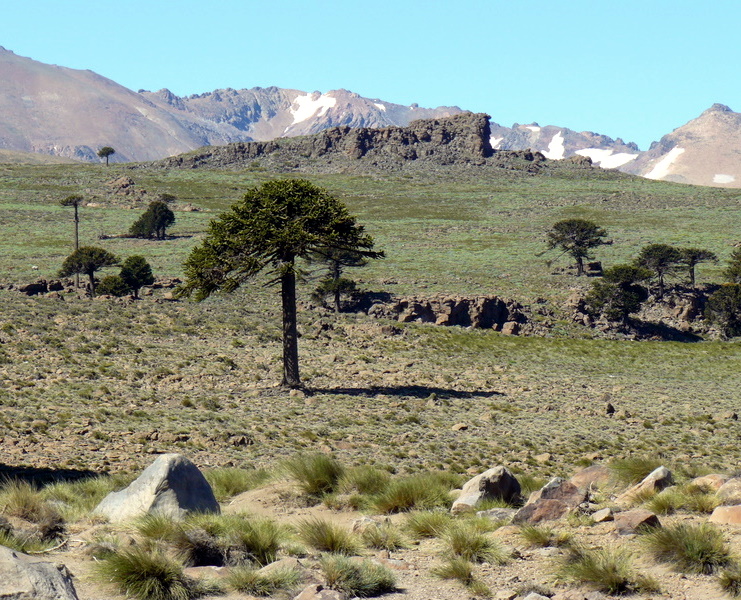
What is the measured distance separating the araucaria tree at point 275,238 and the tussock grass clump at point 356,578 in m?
21.7

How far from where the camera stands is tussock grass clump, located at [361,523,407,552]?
485 inches

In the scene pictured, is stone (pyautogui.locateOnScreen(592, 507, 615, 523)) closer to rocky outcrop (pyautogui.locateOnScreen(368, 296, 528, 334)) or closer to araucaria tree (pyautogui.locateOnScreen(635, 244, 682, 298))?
rocky outcrop (pyautogui.locateOnScreen(368, 296, 528, 334))

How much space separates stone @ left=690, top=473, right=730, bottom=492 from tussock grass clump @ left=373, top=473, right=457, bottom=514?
447 cm

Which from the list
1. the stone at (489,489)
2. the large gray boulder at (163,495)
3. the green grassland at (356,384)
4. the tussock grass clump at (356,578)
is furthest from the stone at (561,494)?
the green grassland at (356,384)

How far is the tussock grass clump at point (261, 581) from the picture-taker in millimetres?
10055

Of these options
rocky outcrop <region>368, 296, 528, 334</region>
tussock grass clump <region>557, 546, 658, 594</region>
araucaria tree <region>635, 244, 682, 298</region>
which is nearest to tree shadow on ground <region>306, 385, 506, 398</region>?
rocky outcrop <region>368, 296, 528, 334</region>

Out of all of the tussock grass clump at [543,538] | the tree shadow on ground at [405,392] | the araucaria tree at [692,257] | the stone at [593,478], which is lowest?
the tree shadow on ground at [405,392]

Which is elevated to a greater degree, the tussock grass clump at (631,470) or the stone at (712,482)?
the stone at (712,482)

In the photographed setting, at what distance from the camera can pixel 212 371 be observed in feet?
118

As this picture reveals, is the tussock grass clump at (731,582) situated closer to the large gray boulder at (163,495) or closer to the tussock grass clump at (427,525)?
the tussock grass clump at (427,525)

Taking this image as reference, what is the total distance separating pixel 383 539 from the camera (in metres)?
12.4

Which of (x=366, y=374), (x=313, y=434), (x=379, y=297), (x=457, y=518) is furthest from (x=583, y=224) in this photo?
(x=457, y=518)

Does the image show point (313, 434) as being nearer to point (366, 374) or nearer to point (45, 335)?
point (366, 374)

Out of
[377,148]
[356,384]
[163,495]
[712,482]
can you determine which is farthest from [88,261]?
[377,148]
